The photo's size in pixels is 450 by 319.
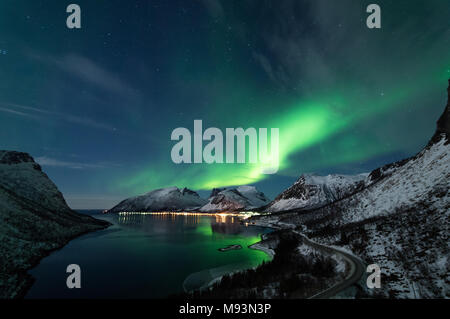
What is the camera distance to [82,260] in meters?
48.6

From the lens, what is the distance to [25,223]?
53.3 metres

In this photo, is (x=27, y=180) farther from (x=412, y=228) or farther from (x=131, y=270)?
(x=412, y=228)

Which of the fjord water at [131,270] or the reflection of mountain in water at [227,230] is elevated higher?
the fjord water at [131,270]

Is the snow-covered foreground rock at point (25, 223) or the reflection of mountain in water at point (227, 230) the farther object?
the reflection of mountain in water at point (227, 230)

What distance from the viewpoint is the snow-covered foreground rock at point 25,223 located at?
115ft

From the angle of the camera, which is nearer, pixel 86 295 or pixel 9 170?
pixel 86 295

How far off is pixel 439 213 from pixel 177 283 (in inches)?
1829

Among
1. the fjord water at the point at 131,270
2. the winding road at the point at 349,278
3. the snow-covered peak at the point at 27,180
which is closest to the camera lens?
the winding road at the point at 349,278

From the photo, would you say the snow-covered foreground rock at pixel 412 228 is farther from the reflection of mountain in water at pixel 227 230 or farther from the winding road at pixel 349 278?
the reflection of mountain in water at pixel 227 230

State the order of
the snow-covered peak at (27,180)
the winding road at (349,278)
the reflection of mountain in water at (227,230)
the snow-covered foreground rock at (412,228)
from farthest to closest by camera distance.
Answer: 1. the reflection of mountain in water at (227,230)
2. the snow-covered peak at (27,180)
3. the snow-covered foreground rock at (412,228)
4. the winding road at (349,278)

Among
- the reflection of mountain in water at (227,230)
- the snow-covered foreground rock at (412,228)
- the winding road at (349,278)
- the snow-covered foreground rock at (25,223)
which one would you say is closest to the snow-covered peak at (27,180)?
the snow-covered foreground rock at (25,223)
